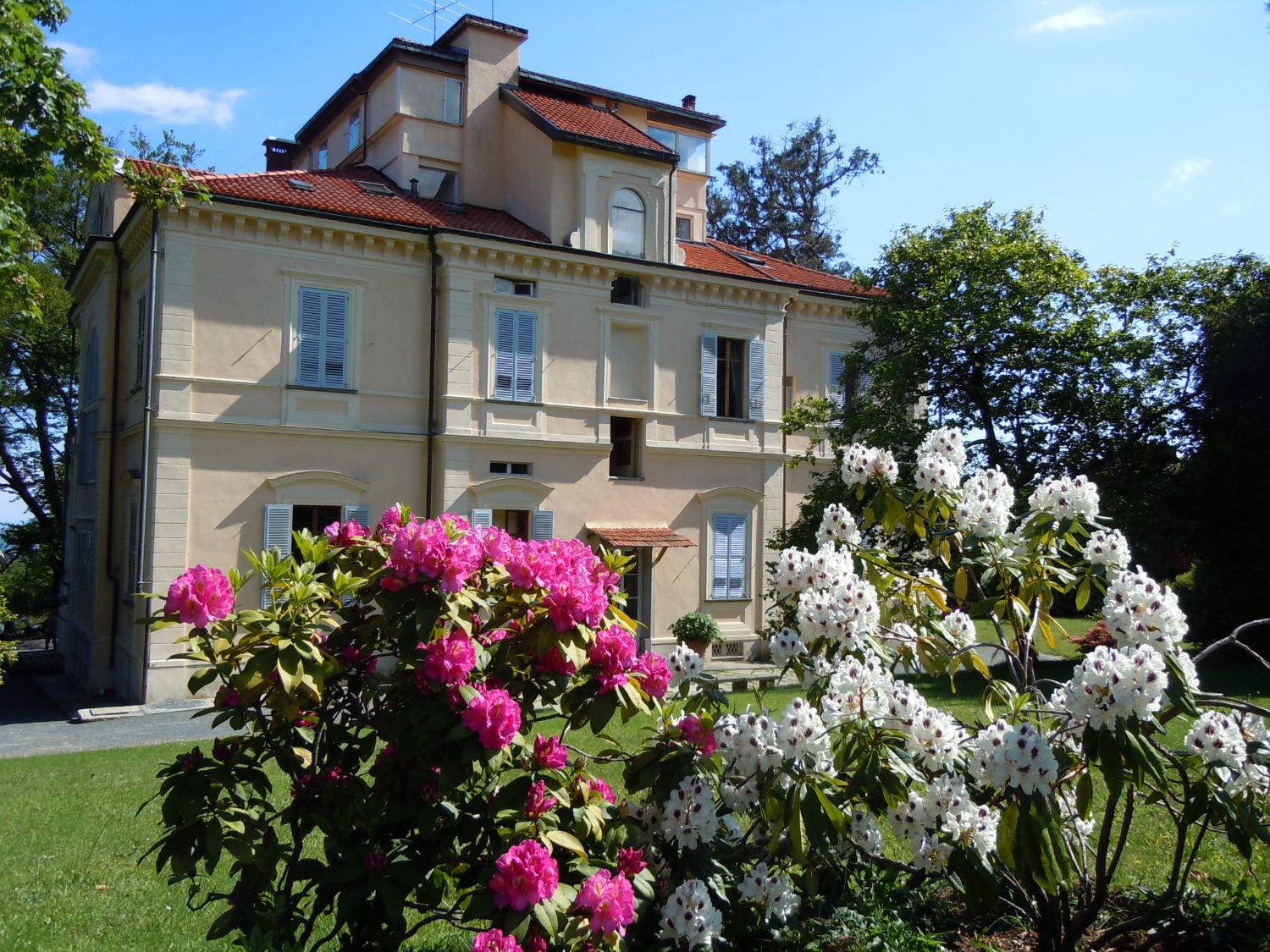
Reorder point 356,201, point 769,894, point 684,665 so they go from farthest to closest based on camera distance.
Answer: point 356,201 < point 684,665 < point 769,894

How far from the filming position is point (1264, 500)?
18672mm

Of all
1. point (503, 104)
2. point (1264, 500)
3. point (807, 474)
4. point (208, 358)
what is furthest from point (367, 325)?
point (1264, 500)

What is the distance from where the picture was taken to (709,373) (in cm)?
2270

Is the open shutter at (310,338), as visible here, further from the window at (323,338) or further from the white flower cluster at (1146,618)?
the white flower cluster at (1146,618)

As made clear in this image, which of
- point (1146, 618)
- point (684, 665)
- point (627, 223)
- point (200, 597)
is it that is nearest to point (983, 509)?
point (1146, 618)

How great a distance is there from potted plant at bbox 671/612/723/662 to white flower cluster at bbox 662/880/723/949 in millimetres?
16953

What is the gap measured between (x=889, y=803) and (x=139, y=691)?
1603cm

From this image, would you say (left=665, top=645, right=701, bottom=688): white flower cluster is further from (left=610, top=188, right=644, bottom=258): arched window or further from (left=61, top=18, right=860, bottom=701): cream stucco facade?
(left=610, top=188, right=644, bottom=258): arched window

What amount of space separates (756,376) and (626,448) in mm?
3679

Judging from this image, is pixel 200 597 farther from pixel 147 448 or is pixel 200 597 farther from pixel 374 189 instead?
pixel 374 189

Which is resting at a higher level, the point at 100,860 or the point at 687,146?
the point at 687,146

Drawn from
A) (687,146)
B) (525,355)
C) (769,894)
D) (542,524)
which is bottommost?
(769,894)

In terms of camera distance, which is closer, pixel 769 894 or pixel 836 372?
pixel 769 894

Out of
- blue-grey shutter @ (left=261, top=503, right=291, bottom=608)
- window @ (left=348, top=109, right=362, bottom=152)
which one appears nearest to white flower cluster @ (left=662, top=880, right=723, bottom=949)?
blue-grey shutter @ (left=261, top=503, right=291, bottom=608)
